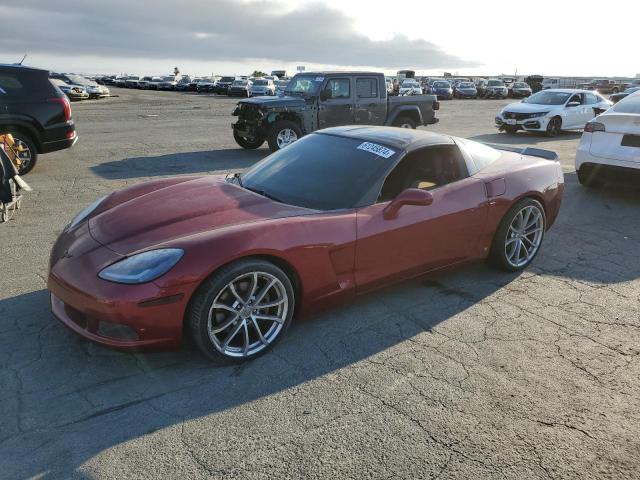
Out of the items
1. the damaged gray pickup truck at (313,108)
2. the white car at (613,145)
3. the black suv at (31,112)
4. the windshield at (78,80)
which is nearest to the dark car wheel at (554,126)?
the damaged gray pickup truck at (313,108)

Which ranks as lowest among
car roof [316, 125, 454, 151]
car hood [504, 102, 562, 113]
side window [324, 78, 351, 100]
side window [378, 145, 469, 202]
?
car hood [504, 102, 562, 113]

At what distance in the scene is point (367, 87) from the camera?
39.3 ft

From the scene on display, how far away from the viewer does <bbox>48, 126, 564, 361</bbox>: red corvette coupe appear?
2.99m

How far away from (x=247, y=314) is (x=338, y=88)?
9284 mm

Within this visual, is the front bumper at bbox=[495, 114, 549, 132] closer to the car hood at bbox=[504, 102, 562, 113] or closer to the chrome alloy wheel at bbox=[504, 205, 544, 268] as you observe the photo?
the car hood at bbox=[504, 102, 562, 113]

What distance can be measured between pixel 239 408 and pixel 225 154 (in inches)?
359

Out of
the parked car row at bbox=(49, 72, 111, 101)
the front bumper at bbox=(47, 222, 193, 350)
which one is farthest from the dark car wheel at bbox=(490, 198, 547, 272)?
the parked car row at bbox=(49, 72, 111, 101)

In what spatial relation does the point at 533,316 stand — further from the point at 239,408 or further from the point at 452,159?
the point at 239,408

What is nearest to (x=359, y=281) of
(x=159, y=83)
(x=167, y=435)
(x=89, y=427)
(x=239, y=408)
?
(x=239, y=408)

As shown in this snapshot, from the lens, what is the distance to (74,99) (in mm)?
30781

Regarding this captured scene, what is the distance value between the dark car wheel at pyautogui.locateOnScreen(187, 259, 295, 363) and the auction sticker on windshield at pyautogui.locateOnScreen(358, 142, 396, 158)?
133cm

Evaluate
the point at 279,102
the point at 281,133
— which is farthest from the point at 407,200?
the point at 279,102

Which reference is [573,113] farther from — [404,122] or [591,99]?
[404,122]

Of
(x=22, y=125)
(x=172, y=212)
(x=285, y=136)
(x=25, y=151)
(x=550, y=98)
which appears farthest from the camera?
(x=550, y=98)
